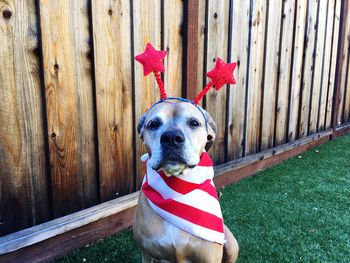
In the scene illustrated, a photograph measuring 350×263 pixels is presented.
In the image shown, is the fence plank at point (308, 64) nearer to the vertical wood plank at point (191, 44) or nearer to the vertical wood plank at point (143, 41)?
the vertical wood plank at point (191, 44)

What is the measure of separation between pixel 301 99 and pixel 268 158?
127 centimetres

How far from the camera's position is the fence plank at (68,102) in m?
2.44

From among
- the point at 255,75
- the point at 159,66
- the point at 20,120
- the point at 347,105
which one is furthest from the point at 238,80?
the point at 347,105

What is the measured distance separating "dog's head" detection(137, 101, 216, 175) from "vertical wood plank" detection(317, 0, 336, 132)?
4374 millimetres

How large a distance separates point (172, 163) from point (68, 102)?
1.11 meters

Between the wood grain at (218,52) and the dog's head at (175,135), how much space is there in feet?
5.42

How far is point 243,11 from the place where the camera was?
4.01 metres

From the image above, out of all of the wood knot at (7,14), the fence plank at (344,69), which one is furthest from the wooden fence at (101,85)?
the fence plank at (344,69)

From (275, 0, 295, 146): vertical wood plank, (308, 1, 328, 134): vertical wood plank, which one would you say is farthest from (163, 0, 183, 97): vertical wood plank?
(308, 1, 328, 134): vertical wood plank

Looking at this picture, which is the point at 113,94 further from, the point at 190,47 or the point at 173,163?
the point at 173,163

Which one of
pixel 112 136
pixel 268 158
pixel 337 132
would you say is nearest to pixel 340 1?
pixel 337 132

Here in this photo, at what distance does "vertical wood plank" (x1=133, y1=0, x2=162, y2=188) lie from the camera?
295 centimetres

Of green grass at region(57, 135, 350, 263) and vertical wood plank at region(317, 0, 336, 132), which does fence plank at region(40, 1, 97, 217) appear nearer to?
green grass at region(57, 135, 350, 263)

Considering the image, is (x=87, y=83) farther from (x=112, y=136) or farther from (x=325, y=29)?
(x=325, y=29)
